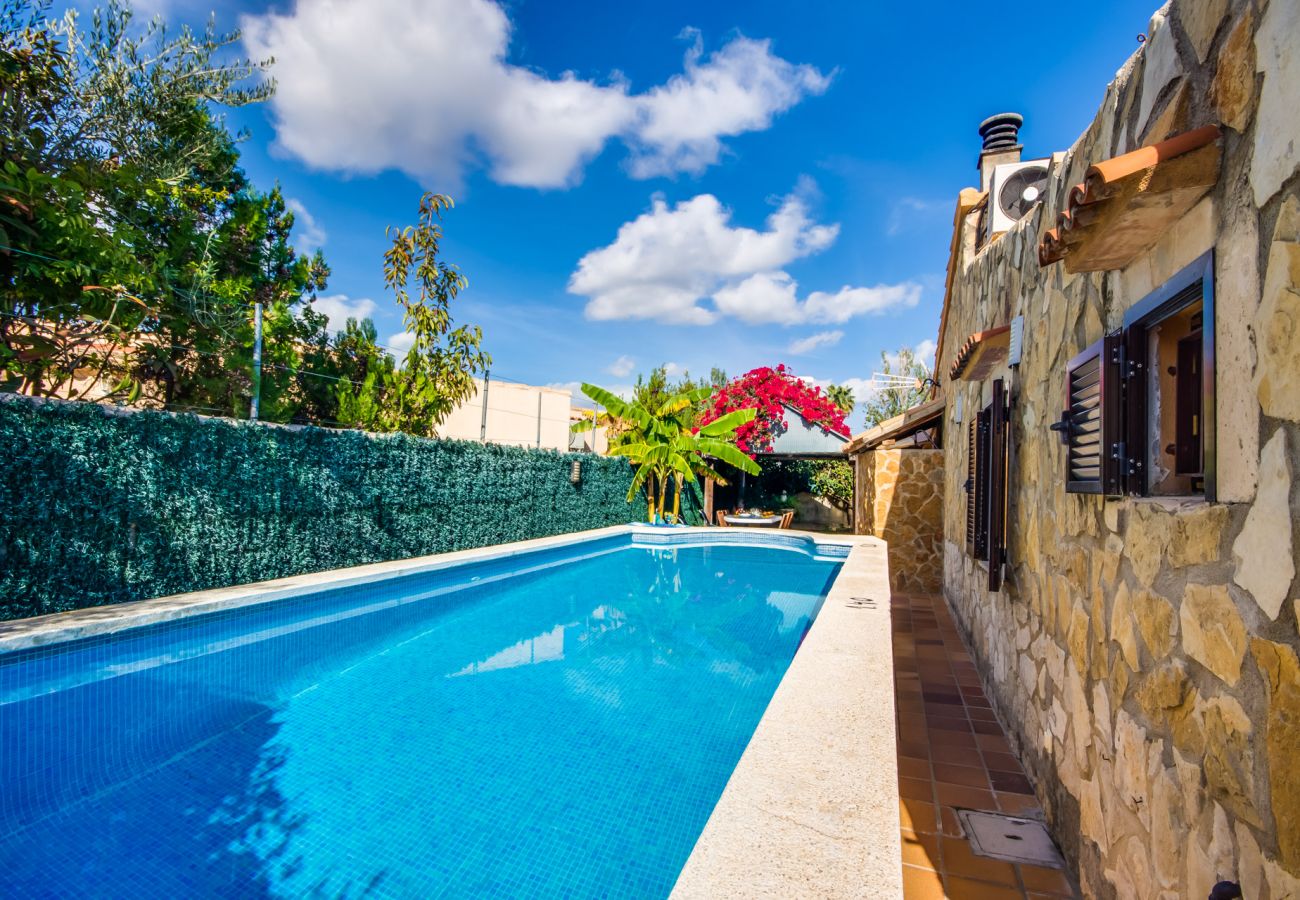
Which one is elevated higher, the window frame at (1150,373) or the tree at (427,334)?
the tree at (427,334)

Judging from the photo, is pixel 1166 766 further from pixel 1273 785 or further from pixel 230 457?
pixel 230 457

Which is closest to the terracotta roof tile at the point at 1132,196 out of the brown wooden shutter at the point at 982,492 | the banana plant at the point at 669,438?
the brown wooden shutter at the point at 982,492

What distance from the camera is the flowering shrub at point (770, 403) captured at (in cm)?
1852

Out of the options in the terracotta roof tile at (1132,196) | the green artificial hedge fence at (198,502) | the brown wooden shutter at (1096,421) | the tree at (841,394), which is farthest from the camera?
the tree at (841,394)

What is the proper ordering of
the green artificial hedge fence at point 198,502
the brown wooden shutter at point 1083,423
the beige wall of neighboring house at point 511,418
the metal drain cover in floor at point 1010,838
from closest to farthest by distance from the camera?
the brown wooden shutter at point 1083,423
the metal drain cover in floor at point 1010,838
the green artificial hedge fence at point 198,502
the beige wall of neighboring house at point 511,418

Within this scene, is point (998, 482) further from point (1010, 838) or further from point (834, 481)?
point (834, 481)

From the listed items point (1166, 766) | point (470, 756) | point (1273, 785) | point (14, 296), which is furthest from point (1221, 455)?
point (14, 296)

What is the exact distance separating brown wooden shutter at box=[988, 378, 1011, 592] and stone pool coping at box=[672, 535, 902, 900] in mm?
1268

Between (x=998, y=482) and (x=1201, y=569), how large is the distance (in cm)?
300

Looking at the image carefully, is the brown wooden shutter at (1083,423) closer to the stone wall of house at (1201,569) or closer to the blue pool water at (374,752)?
the stone wall of house at (1201,569)

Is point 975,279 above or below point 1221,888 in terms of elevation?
above

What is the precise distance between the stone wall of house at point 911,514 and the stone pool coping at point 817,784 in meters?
5.26

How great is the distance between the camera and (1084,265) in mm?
2316

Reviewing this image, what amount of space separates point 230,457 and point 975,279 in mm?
9584
